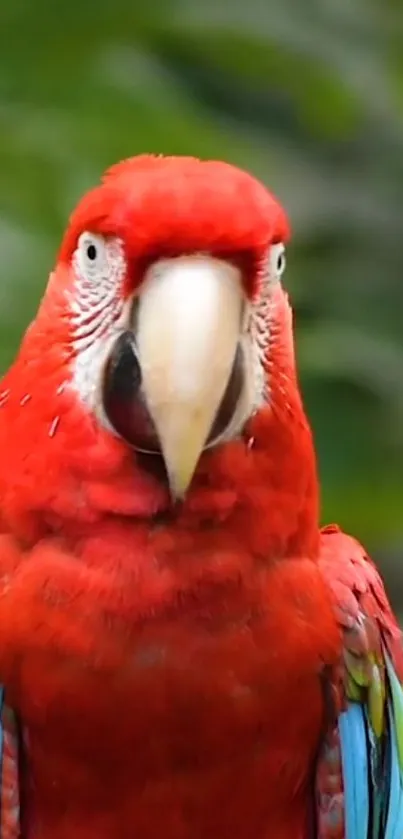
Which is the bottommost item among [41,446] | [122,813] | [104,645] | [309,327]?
[122,813]

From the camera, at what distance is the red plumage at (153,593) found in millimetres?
896

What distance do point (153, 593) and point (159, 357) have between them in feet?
0.51

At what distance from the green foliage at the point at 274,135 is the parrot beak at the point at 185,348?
0.27 metres

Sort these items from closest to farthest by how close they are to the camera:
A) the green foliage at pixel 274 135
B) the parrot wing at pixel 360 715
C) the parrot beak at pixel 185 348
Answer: the parrot beak at pixel 185 348, the parrot wing at pixel 360 715, the green foliage at pixel 274 135

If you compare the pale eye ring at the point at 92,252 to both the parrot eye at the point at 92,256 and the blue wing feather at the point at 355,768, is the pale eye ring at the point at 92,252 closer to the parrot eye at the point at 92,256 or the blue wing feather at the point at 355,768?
the parrot eye at the point at 92,256

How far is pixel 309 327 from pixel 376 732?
18.6 inches

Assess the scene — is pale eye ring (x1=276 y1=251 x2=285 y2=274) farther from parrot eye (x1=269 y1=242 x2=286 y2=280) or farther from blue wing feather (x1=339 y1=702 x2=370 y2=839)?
blue wing feather (x1=339 y1=702 x2=370 y2=839)

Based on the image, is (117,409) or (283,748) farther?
(283,748)

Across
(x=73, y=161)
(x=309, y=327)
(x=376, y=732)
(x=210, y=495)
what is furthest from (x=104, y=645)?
(x=309, y=327)

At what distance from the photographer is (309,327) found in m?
1.44

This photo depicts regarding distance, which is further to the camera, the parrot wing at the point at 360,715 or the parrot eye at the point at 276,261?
the parrot wing at the point at 360,715

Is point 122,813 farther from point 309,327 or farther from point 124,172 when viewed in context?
point 309,327

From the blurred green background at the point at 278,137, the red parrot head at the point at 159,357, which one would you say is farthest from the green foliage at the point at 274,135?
the red parrot head at the point at 159,357

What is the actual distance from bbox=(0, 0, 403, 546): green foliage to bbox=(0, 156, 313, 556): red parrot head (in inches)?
7.3
